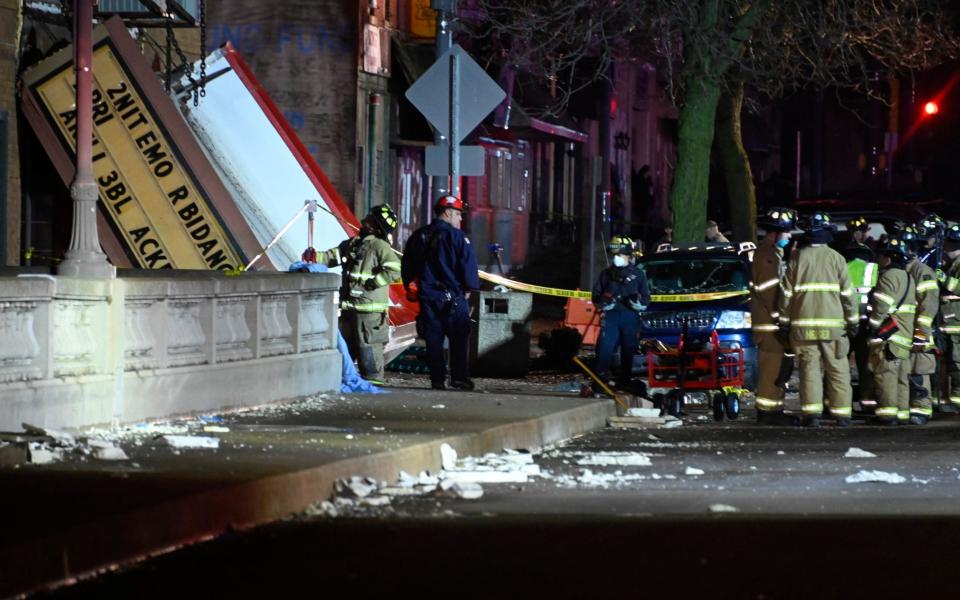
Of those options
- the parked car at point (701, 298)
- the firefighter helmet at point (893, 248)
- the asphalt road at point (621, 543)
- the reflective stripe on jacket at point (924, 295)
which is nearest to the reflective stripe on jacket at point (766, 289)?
the firefighter helmet at point (893, 248)

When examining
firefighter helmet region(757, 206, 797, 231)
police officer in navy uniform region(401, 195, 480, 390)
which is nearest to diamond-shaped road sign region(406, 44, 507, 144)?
police officer in navy uniform region(401, 195, 480, 390)

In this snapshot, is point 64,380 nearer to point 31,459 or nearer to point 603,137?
point 31,459

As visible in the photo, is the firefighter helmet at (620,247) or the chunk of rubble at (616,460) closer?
the chunk of rubble at (616,460)

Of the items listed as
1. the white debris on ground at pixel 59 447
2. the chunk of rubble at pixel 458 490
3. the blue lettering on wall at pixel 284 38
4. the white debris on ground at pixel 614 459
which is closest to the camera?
the white debris on ground at pixel 59 447

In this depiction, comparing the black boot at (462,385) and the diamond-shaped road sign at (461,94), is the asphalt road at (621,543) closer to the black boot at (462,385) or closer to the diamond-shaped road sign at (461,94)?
the black boot at (462,385)

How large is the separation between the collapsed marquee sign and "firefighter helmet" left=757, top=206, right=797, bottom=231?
7.92m

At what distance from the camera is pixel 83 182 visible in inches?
502

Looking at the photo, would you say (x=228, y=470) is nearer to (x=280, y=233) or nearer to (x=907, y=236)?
(x=907, y=236)

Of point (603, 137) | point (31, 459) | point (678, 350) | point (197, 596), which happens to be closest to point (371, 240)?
point (678, 350)

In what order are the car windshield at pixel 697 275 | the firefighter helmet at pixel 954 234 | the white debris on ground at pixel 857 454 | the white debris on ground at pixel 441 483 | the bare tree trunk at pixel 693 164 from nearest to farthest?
the white debris on ground at pixel 441 483, the white debris on ground at pixel 857 454, the firefighter helmet at pixel 954 234, the car windshield at pixel 697 275, the bare tree trunk at pixel 693 164

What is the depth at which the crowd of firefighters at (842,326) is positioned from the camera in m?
16.4

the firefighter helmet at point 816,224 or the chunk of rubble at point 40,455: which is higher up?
the firefighter helmet at point 816,224

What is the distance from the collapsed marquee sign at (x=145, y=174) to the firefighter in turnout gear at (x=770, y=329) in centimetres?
805

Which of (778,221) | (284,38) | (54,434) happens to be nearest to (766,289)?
(778,221)
